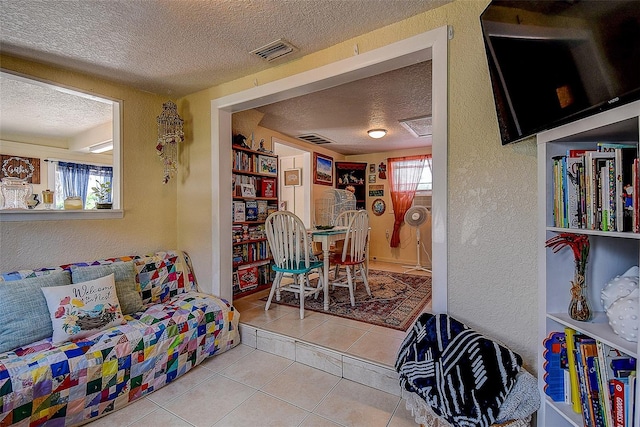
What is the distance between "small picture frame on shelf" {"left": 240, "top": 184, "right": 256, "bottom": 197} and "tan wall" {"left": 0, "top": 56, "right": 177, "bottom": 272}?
2.49 ft

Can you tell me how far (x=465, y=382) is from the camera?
1.26 metres

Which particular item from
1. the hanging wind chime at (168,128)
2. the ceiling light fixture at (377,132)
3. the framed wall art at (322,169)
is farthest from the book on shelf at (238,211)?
the ceiling light fixture at (377,132)

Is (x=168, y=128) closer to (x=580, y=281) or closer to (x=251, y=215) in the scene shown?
(x=251, y=215)

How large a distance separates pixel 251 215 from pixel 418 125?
8.04 feet

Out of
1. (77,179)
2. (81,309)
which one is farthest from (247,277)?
(77,179)

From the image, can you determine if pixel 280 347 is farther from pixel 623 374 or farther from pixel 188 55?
pixel 188 55

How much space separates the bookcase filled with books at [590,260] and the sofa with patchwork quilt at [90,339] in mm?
2124

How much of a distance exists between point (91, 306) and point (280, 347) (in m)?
1.32

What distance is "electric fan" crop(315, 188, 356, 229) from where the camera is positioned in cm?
490

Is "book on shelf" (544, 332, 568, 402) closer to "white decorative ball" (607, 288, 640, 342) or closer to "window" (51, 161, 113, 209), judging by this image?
"white decorative ball" (607, 288, 640, 342)

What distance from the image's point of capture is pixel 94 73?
2.33 meters

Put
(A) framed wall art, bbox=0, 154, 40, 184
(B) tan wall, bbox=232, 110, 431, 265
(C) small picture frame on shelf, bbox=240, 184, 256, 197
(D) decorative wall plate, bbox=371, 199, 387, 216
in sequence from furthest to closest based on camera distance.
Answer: (D) decorative wall plate, bbox=371, 199, 387, 216 → (B) tan wall, bbox=232, 110, 431, 265 → (A) framed wall art, bbox=0, 154, 40, 184 → (C) small picture frame on shelf, bbox=240, 184, 256, 197

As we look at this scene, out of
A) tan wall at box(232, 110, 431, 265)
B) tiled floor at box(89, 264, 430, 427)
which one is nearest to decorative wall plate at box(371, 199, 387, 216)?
tan wall at box(232, 110, 431, 265)

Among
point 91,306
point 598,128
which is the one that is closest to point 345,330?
point 91,306
